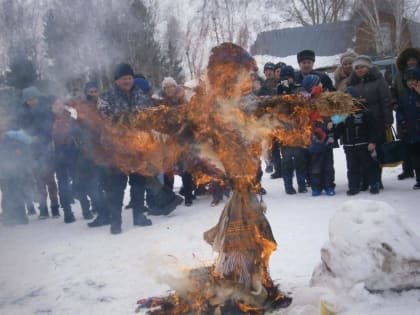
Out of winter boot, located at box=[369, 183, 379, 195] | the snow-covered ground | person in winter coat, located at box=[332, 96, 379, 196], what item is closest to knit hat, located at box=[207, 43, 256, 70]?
the snow-covered ground

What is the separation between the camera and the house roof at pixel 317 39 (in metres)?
32.4

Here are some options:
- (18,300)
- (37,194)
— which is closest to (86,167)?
(37,194)

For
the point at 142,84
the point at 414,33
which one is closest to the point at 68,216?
the point at 142,84

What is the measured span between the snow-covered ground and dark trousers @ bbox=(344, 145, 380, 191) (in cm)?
25

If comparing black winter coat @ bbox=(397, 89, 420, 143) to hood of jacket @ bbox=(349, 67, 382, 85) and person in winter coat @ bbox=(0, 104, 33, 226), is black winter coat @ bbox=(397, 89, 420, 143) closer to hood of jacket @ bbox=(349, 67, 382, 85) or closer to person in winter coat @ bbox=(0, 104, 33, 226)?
hood of jacket @ bbox=(349, 67, 382, 85)

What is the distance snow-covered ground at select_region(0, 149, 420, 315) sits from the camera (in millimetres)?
3535

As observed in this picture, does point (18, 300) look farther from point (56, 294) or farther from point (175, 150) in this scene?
point (175, 150)

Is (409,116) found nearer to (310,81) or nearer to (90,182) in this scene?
(310,81)

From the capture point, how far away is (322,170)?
699 cm

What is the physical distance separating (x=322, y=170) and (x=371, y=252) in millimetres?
4158

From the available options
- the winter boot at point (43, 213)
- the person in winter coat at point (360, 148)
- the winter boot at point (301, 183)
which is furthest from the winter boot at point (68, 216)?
the person in winter coat at point (360, 148)

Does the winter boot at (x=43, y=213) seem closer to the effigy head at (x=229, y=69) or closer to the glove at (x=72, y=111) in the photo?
the glove at (x=72, y=111)

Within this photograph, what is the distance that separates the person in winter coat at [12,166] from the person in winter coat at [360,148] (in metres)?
5.21

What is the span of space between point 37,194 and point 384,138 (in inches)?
246
